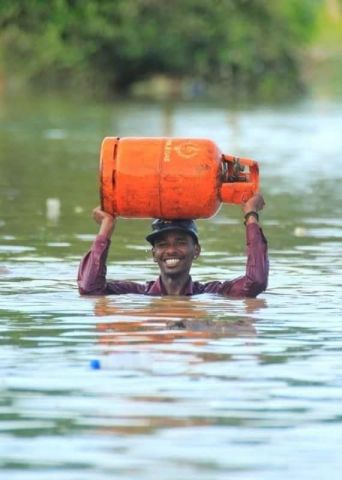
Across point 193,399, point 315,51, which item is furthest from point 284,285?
point 315,51

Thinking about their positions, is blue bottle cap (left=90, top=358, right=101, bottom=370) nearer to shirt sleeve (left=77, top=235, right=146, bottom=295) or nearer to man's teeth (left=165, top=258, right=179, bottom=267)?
man's teeth (left=165, top=258, right=179, bottom=267)

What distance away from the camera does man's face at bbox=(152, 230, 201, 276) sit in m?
13.1

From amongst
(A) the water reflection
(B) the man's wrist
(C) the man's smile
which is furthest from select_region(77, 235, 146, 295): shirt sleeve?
(B) the man's wrist

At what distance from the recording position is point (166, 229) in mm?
13203

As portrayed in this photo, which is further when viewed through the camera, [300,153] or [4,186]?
[300,153]

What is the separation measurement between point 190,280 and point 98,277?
640 millimetres

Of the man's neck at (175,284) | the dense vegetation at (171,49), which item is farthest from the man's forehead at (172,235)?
the dense vegetation at (171,49)

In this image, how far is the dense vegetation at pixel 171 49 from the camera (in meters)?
68.1

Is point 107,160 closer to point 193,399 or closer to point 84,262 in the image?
point 84,262

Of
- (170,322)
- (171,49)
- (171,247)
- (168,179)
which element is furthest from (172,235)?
(171,49)

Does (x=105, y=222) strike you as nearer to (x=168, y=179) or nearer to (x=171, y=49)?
(x=168, y=179)

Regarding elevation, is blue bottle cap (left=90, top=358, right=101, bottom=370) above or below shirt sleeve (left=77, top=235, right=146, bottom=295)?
above

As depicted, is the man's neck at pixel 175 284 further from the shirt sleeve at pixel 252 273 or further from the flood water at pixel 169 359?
the shirt sleeve at pixel 252 273

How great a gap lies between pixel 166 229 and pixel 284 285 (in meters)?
2.05
